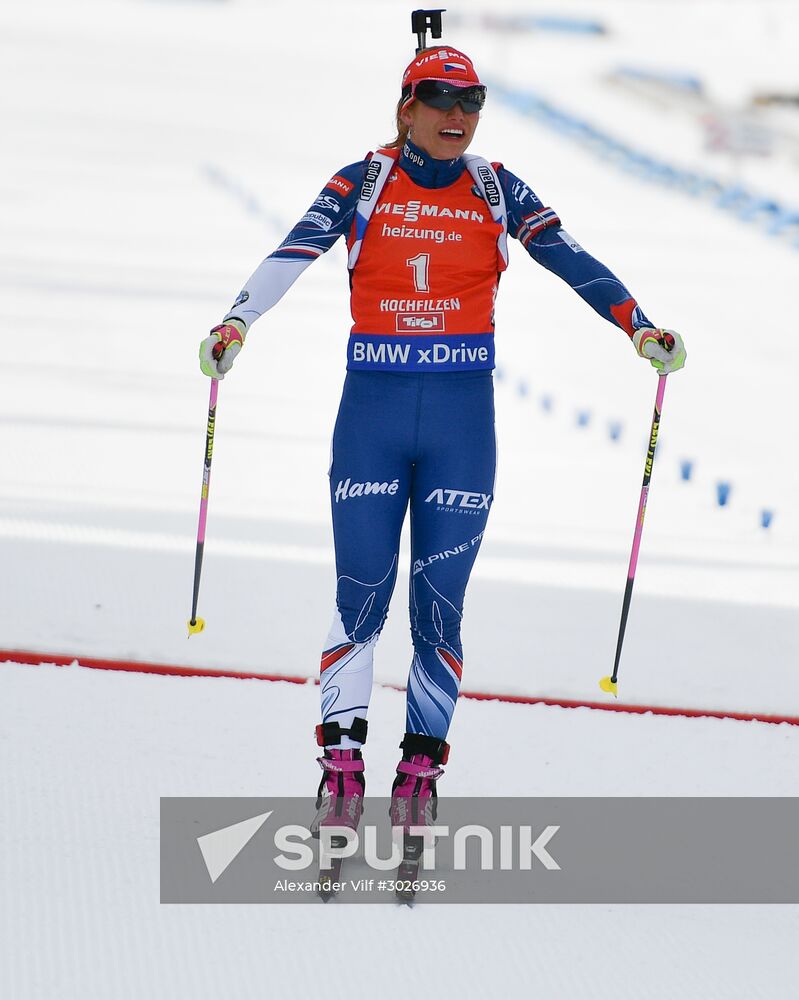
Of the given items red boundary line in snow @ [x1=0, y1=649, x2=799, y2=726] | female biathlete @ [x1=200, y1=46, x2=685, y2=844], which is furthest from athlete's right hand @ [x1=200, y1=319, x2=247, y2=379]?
red boundary line in snow @ [x1=0, y1=649, x2=799, y2=726]

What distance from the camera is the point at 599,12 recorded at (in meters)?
61.7

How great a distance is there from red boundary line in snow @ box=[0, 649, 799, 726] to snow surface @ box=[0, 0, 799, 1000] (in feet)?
0.24

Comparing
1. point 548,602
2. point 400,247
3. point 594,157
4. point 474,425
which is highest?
point 594,157

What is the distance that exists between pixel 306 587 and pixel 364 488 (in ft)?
7.06

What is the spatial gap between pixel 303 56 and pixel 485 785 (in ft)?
119

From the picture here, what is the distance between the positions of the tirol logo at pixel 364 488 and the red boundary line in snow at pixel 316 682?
4.21 feet

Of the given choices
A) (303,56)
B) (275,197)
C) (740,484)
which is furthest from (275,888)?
(303,56)

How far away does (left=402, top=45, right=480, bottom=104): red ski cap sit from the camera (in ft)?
9.74

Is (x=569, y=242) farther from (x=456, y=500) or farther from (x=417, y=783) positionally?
(x=417, y=783)

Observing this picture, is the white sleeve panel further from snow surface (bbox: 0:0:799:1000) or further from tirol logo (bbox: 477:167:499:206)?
snow surface (bbox: 0:0:799:1000)

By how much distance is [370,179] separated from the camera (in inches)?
119

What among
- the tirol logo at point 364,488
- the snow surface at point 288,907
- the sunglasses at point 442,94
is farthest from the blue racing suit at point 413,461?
the snow surface at point 288,907

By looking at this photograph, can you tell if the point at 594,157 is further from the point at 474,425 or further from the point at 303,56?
the point at 474,425

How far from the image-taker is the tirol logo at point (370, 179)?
301 centimetres
